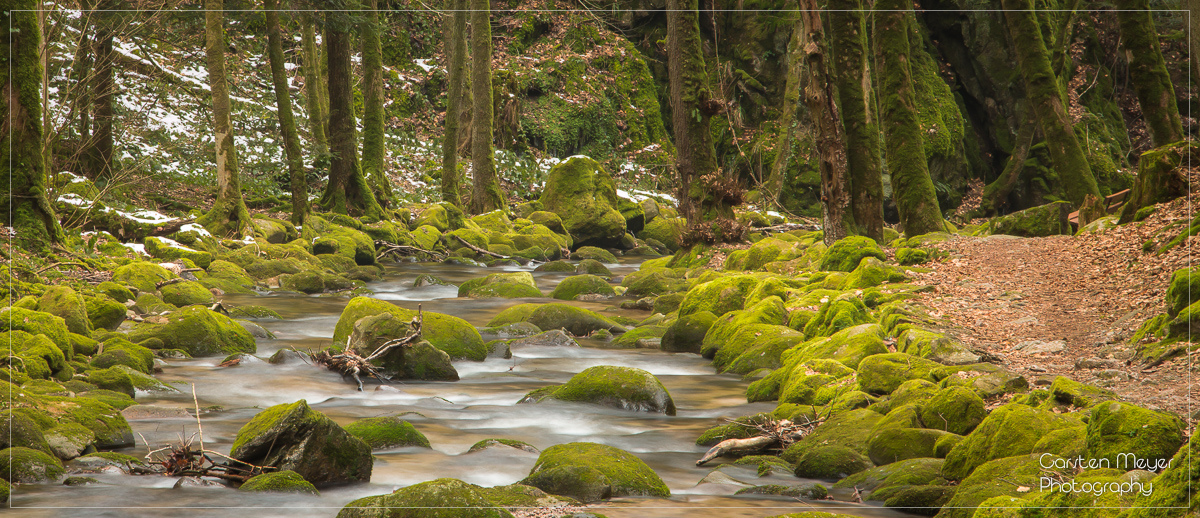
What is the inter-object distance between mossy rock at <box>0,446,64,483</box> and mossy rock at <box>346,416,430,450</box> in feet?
6.01

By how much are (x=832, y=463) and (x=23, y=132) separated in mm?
10275

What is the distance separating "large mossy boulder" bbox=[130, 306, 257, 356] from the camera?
8.71 meters

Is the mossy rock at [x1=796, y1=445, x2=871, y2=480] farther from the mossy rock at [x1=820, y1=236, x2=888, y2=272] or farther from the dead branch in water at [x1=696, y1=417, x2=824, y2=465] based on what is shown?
the mossy rock at [x1=820, y1=236, x2=888, y2=272]

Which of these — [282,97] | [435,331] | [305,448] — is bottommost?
[305,448]

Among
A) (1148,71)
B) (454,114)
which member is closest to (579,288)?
(1148,71)

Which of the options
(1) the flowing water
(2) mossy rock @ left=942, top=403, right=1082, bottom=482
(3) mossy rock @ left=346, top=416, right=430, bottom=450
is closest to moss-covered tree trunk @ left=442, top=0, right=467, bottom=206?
(1) the flowing water

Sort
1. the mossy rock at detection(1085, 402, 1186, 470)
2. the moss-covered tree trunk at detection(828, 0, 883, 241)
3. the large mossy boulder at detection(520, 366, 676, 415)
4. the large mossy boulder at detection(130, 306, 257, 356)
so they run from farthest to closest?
the moss-covered tree trunk at detection(828, 0, 883, 241), the large mossy boulder at detection(130, 306, 257, 356), the large mossy boulder at detection(520, 366, 676, 415), the mossy rock at detection(1085, 402, 1186, 470)

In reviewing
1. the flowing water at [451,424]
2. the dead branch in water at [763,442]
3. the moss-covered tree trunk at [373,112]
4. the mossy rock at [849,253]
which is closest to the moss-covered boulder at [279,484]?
the flowing water at [451,424]

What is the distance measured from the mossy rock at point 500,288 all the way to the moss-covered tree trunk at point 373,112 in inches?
330

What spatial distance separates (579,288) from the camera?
14453mm

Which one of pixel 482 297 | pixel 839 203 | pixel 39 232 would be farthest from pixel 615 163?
pixel 39 232

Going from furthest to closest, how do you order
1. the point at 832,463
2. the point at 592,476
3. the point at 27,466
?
1. the point at 832,463
2. the point at 592,476
3. the point at 27,466

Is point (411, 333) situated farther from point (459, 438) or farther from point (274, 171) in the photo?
point (274, 171)

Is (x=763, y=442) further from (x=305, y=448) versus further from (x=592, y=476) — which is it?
(x=305, y=448)
